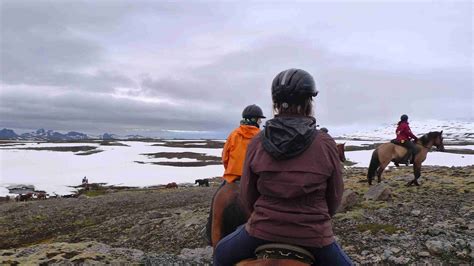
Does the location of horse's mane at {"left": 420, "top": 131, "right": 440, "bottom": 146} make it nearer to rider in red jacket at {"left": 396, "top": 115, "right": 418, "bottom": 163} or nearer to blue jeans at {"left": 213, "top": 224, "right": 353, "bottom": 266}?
rider in red jacket at {"left": 396, "top": 115, "right": 418, "bottom": 163}

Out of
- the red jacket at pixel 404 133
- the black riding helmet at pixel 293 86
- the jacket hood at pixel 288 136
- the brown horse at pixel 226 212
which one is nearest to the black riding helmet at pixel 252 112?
the brown horse at pixel 226 212

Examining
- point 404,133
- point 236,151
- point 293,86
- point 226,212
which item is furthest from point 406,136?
point 293,86

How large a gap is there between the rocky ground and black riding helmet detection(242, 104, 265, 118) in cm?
346

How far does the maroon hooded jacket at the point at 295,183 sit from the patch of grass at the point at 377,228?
695cm

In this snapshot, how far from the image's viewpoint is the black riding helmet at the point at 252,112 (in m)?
6.62

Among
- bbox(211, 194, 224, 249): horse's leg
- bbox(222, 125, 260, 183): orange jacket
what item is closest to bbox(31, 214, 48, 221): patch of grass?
bbox(211, 194, 224, 249): horse's leg

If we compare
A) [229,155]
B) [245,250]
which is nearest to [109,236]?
[229,155]

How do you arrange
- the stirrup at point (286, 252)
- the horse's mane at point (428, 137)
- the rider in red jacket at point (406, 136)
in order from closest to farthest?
1. the stirrup at point (286, 252)
2. the rider in red jacket at point (406, 136)
3. the horse's mane at point (428, 137)

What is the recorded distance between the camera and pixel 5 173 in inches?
2039

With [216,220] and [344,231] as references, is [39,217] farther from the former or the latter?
[344,231]

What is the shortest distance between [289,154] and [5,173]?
195ft

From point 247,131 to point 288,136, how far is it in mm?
3516

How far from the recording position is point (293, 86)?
3154mm

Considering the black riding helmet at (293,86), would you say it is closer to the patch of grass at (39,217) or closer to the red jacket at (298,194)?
the red jacket at (298,194)
